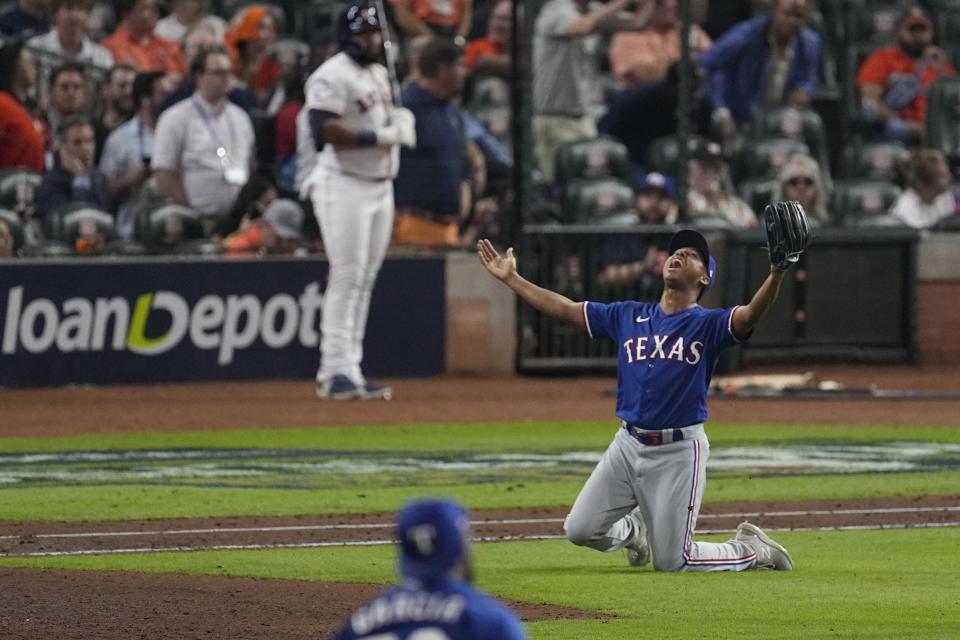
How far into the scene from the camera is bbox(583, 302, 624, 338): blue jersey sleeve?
870 centimetres

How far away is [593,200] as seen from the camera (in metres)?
18.3

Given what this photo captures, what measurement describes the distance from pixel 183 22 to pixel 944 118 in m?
7.16

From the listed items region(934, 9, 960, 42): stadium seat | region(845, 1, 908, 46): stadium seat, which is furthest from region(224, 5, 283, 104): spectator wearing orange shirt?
region(934, 9, 960, 42): stadium seat

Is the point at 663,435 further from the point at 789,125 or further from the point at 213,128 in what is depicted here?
the point at 789,125

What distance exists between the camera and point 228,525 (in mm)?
10312

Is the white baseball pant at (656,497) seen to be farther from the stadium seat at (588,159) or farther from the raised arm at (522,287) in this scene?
the stadium seat at (588,159)

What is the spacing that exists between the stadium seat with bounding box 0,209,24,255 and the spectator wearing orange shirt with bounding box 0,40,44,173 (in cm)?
48

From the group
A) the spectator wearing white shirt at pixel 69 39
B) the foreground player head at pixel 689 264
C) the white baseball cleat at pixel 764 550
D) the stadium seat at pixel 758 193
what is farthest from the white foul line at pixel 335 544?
the spectator wearing white shirt at pixel 69 39

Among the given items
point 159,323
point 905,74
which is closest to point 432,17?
point 159,323

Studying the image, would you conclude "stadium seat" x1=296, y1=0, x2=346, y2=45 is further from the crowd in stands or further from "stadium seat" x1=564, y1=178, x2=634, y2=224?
"stadium seat" x1=564, y1=178, x2=634, y2=224

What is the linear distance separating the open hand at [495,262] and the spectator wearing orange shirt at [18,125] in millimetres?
8793

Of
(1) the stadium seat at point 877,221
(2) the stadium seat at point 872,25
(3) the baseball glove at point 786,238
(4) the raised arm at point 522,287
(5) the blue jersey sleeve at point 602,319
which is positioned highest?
(2) the stadium seat at point 872,25

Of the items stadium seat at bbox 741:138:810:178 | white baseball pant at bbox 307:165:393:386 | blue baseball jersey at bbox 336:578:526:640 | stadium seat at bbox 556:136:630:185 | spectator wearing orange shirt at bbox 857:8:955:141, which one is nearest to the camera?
blue baseball jersey at bbox 336:578:526:640

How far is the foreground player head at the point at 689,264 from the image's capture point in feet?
27.6
